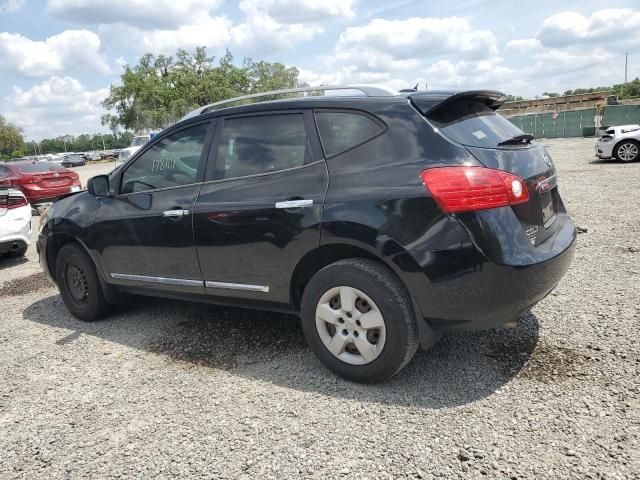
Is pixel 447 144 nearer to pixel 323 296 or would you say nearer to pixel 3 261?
pixel 323 296

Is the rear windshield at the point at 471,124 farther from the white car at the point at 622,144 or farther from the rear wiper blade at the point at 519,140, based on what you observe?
the white car at the point at 622,144

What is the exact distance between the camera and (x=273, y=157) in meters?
3.44

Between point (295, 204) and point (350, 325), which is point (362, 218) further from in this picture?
point (350, 325)

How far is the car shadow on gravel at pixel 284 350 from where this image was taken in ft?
10.2

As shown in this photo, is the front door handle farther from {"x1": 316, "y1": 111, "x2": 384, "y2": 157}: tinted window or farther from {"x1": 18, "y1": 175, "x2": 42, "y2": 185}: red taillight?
{"x1": 18, "y1": 175, "x2": 42, "y2": 185}: red taillight

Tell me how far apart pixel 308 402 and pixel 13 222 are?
20.5 ft

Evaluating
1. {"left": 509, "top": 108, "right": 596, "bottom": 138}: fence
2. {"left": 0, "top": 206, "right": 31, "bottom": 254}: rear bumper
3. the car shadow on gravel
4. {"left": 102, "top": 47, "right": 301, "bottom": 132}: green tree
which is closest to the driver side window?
the car shadow on gravel

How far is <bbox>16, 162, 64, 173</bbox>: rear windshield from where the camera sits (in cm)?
1454

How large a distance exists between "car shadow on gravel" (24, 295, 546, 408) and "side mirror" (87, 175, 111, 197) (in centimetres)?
119

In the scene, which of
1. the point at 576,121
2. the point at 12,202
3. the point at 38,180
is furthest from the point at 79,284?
the point at 576,121

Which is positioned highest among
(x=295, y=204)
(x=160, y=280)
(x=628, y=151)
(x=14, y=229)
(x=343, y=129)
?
(x=343, y=129)

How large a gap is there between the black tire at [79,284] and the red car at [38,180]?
33.6 feet

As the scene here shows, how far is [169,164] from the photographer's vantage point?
406cm

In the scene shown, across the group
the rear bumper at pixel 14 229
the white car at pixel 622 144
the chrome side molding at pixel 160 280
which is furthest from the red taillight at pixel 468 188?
the white car at pixel 622 144
